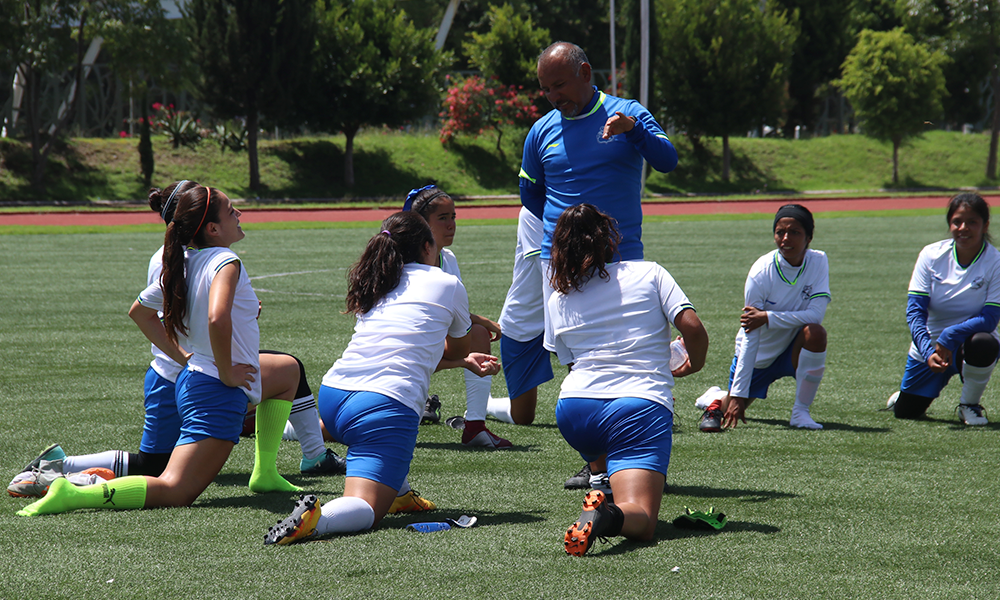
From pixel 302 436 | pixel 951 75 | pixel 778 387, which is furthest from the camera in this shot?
pixel 951 75

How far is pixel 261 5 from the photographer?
36.9 meters

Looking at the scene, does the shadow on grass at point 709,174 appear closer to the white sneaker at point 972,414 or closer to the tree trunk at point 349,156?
the tree trunk at point 349,156

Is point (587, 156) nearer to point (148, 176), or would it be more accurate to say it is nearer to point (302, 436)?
point (302, 436)

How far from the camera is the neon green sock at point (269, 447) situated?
4582mm

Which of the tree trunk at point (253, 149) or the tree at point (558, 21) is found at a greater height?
the tree at point (558, 21)

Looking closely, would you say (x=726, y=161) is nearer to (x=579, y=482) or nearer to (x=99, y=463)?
(x=579, y=482)

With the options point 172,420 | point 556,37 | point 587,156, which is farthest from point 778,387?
point 556,37

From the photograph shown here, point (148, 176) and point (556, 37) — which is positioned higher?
point (556, 37)

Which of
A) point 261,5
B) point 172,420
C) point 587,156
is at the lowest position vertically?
point 172,420

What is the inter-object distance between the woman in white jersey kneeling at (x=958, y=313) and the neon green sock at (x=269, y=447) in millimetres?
4098

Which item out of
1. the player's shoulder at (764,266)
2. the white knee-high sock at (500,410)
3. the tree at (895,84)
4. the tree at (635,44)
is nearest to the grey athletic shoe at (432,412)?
the white knee-high sock at (500,410)

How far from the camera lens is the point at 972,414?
6.25 meters

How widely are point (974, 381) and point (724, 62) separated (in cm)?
4093

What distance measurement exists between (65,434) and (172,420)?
1.53m
